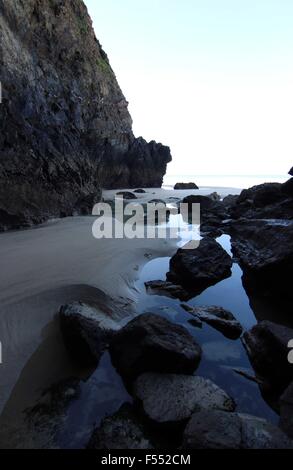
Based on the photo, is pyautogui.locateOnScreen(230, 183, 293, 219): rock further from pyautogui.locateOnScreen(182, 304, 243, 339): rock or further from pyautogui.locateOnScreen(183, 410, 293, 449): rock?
pyautogui.locateOnScreen(183, 410, 293, 449): rock

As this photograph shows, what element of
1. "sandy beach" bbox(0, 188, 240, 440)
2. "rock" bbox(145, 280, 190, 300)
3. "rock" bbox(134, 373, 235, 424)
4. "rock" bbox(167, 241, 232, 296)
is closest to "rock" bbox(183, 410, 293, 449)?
"rock" bbox(134, 373, 235, 424)

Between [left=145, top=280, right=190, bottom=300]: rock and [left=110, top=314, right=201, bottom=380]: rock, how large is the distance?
210 centimetres

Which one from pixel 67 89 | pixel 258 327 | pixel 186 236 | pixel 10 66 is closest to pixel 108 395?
pixel 258 327

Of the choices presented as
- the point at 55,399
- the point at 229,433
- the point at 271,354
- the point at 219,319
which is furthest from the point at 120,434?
the point at 219,319

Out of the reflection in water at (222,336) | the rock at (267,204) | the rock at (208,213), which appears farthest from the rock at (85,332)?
the rock at (208,213)

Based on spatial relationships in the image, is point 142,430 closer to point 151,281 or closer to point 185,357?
point 185,357

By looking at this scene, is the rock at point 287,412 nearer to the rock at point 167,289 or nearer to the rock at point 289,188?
the rock at point 167,289

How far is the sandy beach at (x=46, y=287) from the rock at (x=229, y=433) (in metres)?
1.76

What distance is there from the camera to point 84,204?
14.0 metres

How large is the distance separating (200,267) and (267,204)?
8021mm

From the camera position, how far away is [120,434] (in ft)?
9.65

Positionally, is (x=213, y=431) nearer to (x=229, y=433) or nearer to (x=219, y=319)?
(x=229, y=433)

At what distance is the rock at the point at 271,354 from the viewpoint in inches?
146

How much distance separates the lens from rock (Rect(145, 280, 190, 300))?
630 cm
